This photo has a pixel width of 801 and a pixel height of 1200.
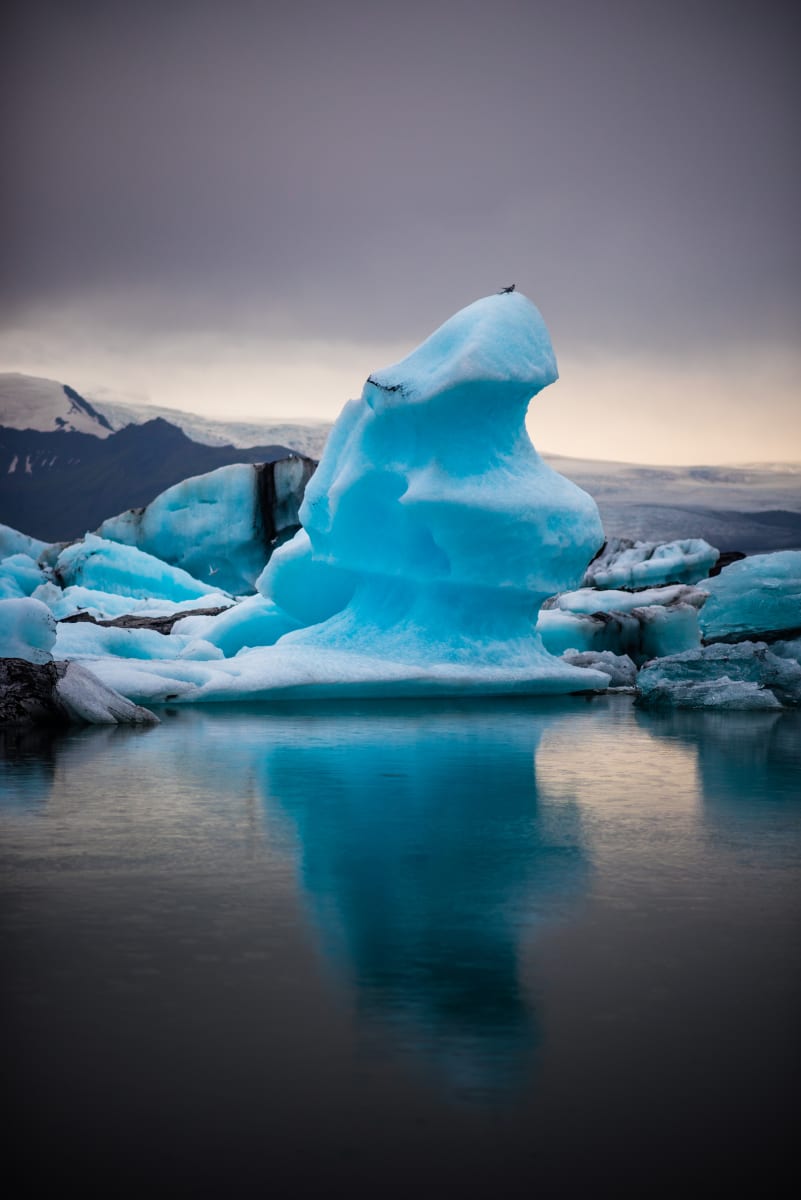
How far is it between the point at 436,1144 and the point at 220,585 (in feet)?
80.1

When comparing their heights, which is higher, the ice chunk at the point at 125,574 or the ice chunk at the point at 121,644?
the ice chunk at the point at 125,574

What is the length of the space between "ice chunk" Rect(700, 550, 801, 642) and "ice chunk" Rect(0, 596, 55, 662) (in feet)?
32.5

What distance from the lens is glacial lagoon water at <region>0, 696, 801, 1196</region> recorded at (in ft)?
5.24

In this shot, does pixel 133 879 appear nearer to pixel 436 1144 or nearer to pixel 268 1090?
pixel 268 1090

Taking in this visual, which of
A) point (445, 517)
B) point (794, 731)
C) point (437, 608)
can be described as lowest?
point (794, 731)

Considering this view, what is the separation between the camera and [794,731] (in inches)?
320

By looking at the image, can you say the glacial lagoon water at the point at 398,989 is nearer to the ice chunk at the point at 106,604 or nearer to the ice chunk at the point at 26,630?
the ice chunk at the point at 26,630

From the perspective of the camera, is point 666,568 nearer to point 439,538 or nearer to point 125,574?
point 125,574

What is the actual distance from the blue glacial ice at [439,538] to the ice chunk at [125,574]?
9.64 meters

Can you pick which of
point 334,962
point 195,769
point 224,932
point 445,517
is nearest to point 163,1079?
point 334,962

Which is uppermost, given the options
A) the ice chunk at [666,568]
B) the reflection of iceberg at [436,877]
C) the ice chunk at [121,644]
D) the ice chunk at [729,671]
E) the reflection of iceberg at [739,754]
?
the ice chunk at [666,568]

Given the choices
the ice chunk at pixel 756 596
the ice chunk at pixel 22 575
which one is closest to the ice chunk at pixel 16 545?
the ice chunk at pixel 22 575

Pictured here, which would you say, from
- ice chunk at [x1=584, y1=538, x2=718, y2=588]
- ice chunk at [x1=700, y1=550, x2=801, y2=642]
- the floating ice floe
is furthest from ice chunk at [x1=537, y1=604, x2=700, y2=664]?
ice chunk at [x1=584, y1=538, x2=718, y2=588]

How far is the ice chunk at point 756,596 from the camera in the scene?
15.9 metres
